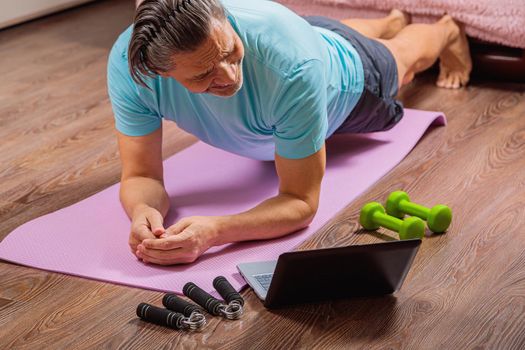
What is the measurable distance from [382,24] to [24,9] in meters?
2.04

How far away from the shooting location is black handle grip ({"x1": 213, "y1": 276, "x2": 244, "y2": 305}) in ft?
5.59

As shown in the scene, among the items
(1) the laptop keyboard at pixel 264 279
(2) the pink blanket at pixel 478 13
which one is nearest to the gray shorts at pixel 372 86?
(2) the pink blanket at pixel 478 13

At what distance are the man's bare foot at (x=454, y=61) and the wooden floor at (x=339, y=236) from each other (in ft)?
0.19

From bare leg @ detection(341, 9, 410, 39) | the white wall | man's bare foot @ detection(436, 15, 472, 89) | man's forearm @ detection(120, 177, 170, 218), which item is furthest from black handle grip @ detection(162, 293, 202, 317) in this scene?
the white wall

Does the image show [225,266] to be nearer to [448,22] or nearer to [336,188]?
[336,188]

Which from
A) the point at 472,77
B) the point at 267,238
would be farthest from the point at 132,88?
the point at 472,77

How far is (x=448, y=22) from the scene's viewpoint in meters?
2.94

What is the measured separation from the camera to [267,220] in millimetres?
1930

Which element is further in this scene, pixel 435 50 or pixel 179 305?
pixel 435 50

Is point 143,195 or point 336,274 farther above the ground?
point 336,274

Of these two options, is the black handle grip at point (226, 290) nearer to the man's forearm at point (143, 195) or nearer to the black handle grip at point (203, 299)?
the black handle grip at point (203, 299)

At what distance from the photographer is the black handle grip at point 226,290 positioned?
1.70 m

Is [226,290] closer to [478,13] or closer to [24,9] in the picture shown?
[478,13]

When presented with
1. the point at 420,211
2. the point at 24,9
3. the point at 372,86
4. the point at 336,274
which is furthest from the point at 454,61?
the point at 24,9
